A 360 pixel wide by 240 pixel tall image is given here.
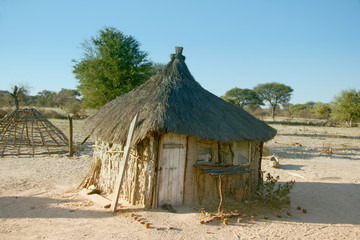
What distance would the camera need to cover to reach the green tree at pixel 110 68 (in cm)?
1803

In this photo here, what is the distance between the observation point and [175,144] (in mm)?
7195

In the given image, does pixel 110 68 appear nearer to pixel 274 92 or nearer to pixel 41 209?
pixel 41 209

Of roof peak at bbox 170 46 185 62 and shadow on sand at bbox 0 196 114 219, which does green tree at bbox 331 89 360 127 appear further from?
shadow on sand at bbox 0 196 114 219

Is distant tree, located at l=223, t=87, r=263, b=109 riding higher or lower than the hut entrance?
higher

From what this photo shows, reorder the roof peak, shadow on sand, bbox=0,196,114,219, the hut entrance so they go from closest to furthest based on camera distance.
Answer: shadow on sand, bbox=0,196,114,219 → the hut entrance → the roof peak

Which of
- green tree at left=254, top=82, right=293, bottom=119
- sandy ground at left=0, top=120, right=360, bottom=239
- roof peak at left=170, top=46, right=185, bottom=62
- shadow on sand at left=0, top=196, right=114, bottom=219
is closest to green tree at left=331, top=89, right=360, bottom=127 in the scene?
green tree at left=254, top=82, right=293, bottom=119

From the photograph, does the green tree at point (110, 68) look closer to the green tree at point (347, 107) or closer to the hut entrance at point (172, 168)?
the hut entrance at point (172, 168)

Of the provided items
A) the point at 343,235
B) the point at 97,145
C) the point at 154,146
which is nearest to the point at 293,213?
the point at 343,235

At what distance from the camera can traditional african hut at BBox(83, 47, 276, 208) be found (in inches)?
277

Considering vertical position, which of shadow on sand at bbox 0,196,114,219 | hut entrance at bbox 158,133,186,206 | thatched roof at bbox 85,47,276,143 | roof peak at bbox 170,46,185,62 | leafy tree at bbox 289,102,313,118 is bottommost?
shadow on sand at bbox 0,196,114,219

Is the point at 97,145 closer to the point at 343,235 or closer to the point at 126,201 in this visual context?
the point at 126,201

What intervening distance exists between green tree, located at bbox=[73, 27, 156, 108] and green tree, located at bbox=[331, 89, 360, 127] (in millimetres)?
26330

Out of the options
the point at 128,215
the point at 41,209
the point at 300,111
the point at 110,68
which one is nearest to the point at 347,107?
the point at 300,111

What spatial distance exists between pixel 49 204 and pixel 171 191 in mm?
3277
